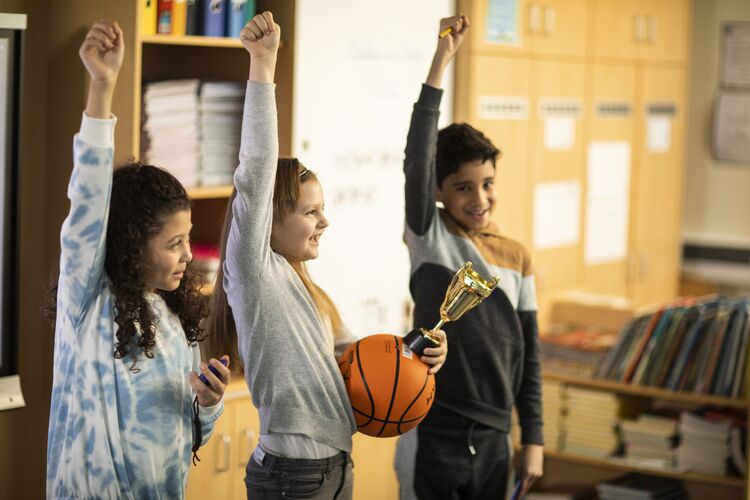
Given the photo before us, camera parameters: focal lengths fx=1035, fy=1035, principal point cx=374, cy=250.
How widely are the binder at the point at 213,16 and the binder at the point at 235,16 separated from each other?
21 millimetres

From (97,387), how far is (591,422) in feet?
7.71

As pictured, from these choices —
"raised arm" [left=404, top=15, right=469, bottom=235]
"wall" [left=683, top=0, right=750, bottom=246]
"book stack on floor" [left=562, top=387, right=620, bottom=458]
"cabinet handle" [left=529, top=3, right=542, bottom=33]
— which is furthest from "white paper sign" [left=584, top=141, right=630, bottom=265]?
"raised arm" [left=404, top=15, right=469, bottom=235]

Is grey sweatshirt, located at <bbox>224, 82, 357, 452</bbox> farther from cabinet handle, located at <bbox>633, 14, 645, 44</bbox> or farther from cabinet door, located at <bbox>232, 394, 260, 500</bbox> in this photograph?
cabinet handle, located at <bbox>633, 14, 645, 44</bbox>

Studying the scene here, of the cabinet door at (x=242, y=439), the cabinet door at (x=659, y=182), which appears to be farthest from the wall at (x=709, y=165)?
the cabinet door at (x=242, y=439)

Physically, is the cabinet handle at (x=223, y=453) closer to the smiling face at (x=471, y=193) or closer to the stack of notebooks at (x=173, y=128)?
the stack of notebooks at (x=173, y=128)

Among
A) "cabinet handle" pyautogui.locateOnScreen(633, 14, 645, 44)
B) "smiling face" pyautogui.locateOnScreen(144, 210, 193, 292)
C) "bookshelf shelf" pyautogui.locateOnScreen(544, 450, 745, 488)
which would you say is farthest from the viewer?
"cabinet handle" pyautogui.locateOnScreen(633, 14, 645, 44)

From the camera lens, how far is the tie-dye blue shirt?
5.53ft

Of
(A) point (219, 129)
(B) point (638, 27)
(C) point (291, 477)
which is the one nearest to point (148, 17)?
(A) point (219, 129)

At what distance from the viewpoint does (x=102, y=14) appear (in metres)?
2.58

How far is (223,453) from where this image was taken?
2.92 m

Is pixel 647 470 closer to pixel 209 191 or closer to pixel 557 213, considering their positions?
pixel 557 213

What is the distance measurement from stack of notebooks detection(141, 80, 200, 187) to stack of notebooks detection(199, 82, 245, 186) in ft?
0.08

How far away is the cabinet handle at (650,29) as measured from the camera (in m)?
4.64

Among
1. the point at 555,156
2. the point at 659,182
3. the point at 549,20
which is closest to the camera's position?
the point at 549,20
